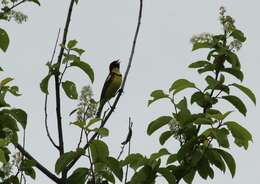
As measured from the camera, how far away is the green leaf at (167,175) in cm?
393

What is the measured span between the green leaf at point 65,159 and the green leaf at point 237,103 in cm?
116

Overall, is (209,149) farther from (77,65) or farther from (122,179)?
(77,65)

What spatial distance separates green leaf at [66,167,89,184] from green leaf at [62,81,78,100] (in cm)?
70

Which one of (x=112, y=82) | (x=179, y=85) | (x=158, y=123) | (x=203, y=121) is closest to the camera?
(x=203, y=121)

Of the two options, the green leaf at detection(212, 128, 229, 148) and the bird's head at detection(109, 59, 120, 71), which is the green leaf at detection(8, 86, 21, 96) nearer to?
the green leaf at detection(212, 128, 229, 148)

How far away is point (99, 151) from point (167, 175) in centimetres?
44

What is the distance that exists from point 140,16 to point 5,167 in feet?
4.77

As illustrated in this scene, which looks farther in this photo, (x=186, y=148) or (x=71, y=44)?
(x=71, y=44)

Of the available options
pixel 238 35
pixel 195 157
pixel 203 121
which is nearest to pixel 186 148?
pixel 195 157

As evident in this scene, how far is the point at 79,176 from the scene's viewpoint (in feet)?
12.9

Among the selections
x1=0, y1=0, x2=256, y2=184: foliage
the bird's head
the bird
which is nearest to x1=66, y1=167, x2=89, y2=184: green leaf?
x1=0, y1=0, x2=256, y2=184: foliage

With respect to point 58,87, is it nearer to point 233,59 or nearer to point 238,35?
point 233,59

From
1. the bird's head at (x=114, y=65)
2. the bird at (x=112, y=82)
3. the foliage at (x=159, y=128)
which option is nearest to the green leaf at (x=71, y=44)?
the foliage at (x=159, y=128)

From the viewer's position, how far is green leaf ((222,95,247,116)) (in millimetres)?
4422
